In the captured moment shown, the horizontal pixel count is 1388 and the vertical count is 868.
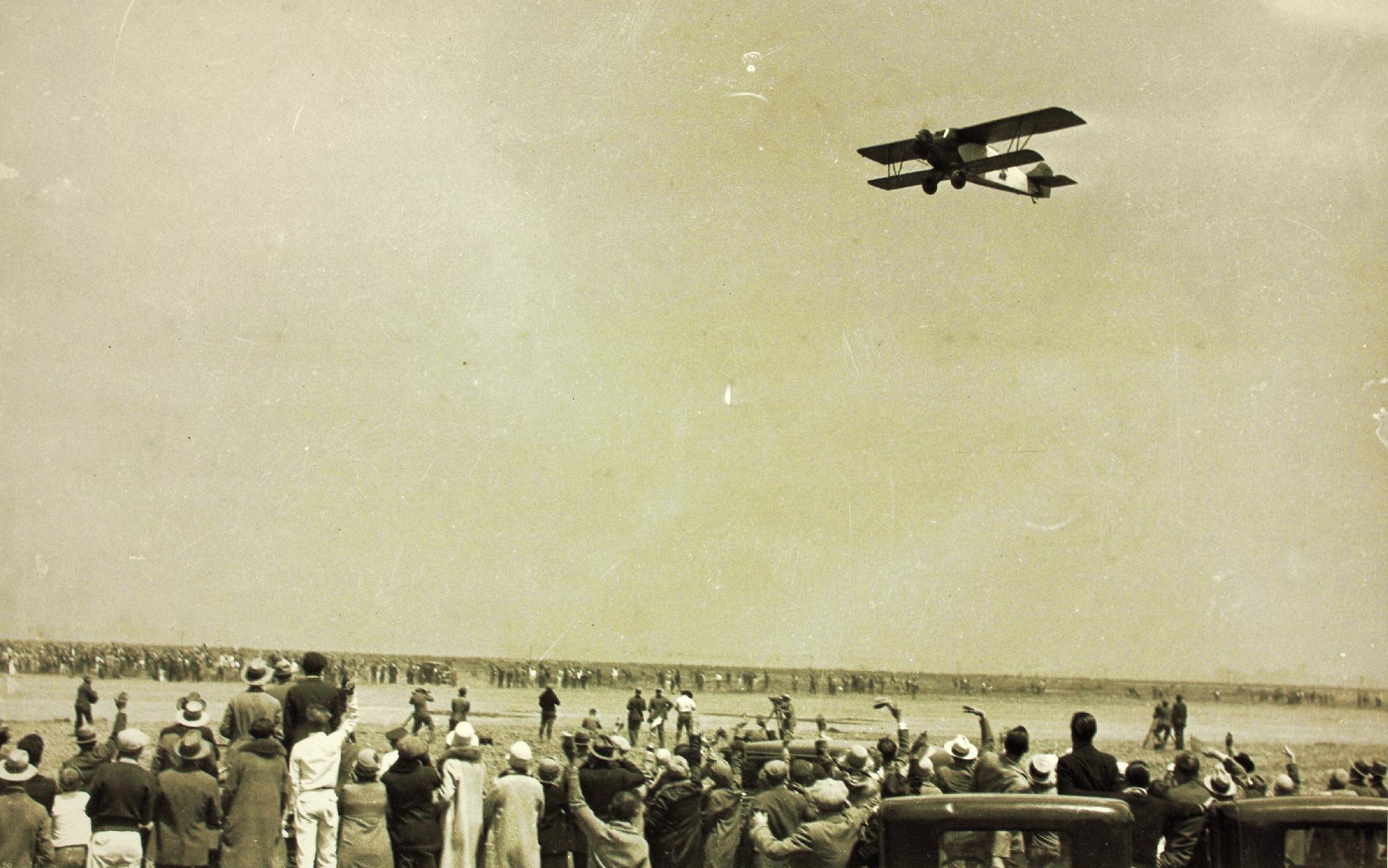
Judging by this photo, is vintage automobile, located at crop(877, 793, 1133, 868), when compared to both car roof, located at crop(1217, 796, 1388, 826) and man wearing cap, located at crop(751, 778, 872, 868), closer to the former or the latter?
car roof, located at crop(1217, 796, 1388, 826)

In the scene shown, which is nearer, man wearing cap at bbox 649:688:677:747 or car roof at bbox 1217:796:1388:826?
car roof at bbox 1217:796:1388:826

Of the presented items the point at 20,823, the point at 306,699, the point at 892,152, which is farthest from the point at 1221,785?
the point at 892,152

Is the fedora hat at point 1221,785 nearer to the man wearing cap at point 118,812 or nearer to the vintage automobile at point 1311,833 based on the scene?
the vintage automobile at point 1311,833

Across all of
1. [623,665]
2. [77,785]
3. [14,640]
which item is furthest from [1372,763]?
[623,665]

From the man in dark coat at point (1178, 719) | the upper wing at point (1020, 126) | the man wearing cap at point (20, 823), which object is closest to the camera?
the man wearing cap at point (20, 823)

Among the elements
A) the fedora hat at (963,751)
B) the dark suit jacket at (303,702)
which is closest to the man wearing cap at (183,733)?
the dark suit jacket at (303,702)

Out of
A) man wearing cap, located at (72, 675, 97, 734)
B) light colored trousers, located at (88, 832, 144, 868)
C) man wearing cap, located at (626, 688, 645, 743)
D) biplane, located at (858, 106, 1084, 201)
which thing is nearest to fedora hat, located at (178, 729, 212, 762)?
light colored trousers, located at (88, 832, 144, 868)

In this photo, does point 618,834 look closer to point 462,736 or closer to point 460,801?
point 460,801
